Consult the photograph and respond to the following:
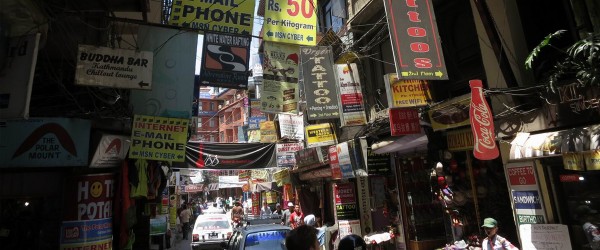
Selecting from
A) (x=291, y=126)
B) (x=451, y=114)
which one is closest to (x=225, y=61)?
(x=451, y=114)

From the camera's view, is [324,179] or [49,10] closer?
[49,10]

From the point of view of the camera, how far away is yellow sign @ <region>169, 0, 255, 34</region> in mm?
7719

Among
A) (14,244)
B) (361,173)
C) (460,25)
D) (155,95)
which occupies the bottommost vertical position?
(14,244)

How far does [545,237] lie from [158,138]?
7.62m

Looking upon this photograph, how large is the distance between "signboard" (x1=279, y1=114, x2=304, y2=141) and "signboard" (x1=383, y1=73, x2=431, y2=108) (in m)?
9.51

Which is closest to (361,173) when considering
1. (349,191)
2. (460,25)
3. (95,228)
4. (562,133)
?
(349,191)

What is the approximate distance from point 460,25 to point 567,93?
4.19 meters

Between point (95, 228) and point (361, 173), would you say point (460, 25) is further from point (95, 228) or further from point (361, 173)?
point (95, 228)

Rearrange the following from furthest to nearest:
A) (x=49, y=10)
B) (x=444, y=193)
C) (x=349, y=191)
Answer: (x=349, y=191), (x=444, y=193), (x=49, y=10)

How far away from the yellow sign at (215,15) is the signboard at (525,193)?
631 centimetres

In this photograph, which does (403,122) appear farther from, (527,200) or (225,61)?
(225,61)

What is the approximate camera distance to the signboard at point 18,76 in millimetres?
4324

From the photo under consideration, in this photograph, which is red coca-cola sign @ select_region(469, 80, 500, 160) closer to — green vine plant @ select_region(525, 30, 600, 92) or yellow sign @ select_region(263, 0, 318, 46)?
green vine plant @ select_region(525, 30, 600, 92)

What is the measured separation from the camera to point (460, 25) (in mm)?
9680
